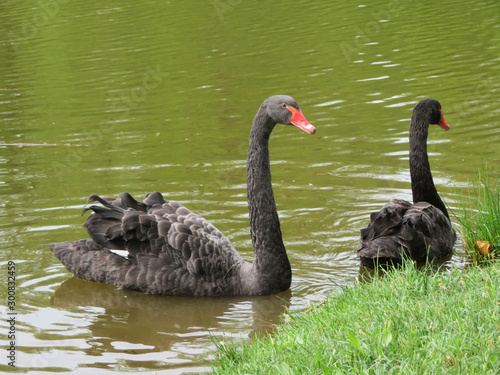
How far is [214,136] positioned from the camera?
1064cm

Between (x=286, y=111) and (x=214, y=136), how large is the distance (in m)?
4.86

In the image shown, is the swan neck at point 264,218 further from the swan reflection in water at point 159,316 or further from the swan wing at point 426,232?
the swan wing at point 426,232

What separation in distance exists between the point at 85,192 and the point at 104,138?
8.27 feet

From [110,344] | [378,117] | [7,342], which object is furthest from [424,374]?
[378,117]

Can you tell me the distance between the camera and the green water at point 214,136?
5730 millimetres

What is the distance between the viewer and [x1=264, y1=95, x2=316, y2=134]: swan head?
19.1 feet

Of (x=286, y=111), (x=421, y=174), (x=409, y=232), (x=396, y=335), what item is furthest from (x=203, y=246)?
(x=396, y=335)

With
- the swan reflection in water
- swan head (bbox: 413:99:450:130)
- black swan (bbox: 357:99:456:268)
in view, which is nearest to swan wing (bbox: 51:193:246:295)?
the swan reflection in water

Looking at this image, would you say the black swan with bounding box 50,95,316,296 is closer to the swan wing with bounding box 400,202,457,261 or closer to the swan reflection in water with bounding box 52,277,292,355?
the swan reflection in water with bounding box 52,277,292,355

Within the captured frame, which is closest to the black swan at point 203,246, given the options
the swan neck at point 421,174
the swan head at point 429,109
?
the swan neck at point 421,174

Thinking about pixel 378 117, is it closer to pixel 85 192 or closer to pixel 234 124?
pixel 234 124

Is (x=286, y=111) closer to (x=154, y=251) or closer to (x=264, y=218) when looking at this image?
(x=264, y=218)

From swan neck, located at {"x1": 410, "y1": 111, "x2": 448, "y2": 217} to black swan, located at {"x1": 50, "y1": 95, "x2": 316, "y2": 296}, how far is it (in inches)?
63.0

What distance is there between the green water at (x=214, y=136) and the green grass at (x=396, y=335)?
0.83 metres
